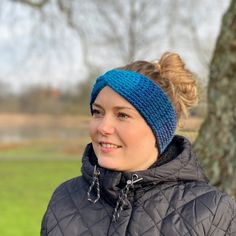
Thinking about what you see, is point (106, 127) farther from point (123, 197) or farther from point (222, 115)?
point (222, 115)

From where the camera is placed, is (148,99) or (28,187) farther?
(28,187)

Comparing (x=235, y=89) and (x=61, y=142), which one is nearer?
(x=235, y=89)

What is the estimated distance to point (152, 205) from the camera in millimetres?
1959

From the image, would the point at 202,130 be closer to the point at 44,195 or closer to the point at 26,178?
the point at 44,195

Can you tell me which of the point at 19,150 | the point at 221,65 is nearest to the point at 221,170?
the point at 221,65

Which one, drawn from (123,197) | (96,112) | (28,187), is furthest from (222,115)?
(28,187)

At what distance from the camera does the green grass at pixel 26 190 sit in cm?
729

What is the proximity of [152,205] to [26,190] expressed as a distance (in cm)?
896

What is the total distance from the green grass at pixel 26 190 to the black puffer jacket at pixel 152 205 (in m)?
4.90

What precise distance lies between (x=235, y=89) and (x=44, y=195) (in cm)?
671

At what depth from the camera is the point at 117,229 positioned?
1942 millimetres

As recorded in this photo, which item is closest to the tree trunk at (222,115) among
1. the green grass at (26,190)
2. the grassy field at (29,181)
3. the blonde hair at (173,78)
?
the grassy field at (29,181)

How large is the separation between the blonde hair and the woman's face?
16 centimetres

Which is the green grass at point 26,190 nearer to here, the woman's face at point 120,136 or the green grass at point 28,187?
the green grass at point 28,187
